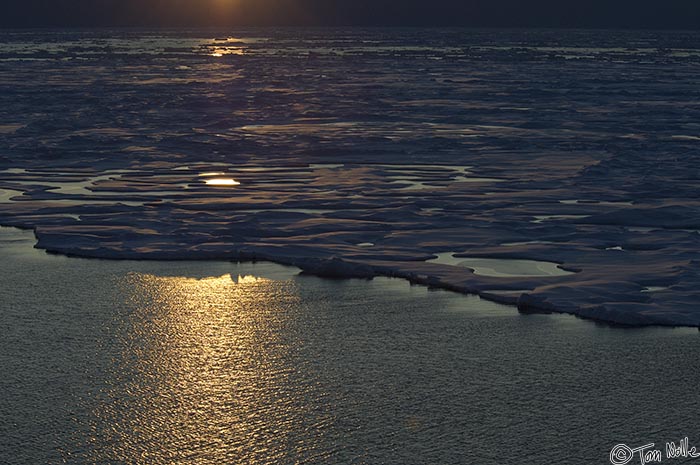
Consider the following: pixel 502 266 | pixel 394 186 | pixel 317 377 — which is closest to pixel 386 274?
pixel 502 266

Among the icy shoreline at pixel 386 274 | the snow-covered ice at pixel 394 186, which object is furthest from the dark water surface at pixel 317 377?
the snow-covered ice at pixel 394 186

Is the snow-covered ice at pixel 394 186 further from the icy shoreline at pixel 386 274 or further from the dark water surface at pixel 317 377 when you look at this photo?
the dark water surface at pixel 317 377

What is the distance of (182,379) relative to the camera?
5.72m

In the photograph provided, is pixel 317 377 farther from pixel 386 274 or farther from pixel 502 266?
pixel 502 266

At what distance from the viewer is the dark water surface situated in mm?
4836

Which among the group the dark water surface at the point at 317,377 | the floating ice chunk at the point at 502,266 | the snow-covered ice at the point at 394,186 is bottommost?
the snow-covered ice at the point at 394,186

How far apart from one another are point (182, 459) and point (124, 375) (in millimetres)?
1274

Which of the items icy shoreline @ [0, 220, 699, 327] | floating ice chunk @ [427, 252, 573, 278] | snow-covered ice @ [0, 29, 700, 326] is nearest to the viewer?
icy shoreline @ [0, 220, 699, 327]

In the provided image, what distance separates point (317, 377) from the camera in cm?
577

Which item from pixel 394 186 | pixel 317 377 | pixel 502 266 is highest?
pixel 317 377

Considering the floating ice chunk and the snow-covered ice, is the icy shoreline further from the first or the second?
the floating ice chunk

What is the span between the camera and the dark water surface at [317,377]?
15.9ft

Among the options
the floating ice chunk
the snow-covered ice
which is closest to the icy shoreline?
the snow-covered ice

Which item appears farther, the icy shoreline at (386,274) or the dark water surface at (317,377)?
the icy shoreline at (386,274)
